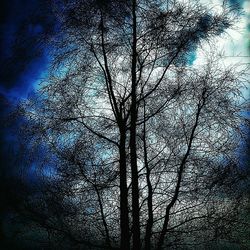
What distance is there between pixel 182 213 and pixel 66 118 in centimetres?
362

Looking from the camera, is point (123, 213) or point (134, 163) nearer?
point (123, 213)

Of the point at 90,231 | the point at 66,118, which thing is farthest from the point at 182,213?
the point at 66,118

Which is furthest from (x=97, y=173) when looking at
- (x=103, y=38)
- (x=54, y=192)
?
(x=103, y=38)

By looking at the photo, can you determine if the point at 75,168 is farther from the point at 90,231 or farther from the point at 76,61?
the point at 76,61

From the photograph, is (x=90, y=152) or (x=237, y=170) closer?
(x=237, y=170)

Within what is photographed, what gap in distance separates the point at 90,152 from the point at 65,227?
1850 millimetres

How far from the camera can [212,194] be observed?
7.14m

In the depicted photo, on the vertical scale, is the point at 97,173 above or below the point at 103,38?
below

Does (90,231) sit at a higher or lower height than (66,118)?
lower

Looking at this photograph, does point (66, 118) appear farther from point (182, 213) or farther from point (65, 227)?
point (182, 213)

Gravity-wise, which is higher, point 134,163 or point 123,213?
point 134,163

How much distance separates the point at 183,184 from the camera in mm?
7191

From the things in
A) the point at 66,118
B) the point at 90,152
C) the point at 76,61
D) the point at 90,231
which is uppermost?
the point at 76,61

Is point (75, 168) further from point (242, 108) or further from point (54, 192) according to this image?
point (242, 108)
